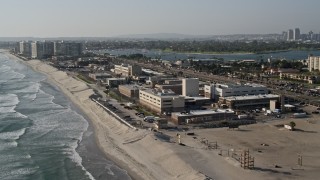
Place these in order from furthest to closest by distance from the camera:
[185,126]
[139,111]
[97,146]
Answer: [139,111]
[185,126]
[97,146]

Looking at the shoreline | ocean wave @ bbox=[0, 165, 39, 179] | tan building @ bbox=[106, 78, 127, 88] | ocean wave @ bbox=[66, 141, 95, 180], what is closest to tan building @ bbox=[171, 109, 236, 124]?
the shoreline

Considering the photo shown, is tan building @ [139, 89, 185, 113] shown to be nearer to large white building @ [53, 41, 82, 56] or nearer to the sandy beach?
the sandy beach

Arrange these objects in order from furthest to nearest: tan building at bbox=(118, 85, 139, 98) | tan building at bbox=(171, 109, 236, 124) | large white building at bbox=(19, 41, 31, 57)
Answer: large white building at bbox=(19, 41, 31, 57)
tan building at bbox=(118, 85, 139, 98)
tan building at bbox=(171, 109, 236, 124)

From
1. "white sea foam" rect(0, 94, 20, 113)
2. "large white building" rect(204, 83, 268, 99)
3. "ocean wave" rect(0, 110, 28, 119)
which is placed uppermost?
"large white building" rect(204, 83, 268, 99)

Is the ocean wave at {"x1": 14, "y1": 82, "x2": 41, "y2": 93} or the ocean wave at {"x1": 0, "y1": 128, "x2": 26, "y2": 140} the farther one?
the ocean wave at {"x1": 14, "y1": 82, "x2": 41, "y2": 93}

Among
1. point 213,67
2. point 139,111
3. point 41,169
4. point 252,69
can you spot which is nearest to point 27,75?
point 213,67

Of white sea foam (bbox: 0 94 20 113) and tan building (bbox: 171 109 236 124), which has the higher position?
tan building (bbox: 171 109 236 124)

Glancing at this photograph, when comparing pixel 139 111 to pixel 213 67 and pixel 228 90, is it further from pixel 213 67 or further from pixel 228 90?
pixel 213 67
